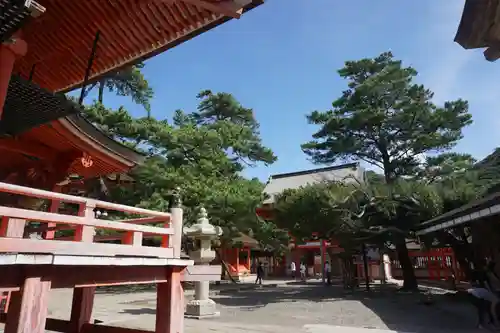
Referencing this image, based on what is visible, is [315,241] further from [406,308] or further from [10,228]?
[10,228]

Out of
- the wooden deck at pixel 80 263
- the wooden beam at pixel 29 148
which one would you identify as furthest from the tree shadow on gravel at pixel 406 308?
the wooden beam at pixel 29 148

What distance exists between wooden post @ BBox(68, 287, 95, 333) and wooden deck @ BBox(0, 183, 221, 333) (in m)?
0.02

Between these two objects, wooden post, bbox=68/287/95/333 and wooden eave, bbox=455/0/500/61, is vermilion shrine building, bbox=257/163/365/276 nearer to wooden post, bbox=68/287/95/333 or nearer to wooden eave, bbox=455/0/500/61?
wooden post, bbox=68/287/95/333

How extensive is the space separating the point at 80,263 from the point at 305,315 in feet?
31.8

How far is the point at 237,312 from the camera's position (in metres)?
12.6

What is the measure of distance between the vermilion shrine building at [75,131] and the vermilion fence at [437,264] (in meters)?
20.1

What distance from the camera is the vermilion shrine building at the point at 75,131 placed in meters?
3.54

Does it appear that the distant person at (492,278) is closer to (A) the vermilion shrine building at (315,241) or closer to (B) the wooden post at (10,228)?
(B) the wooden post at (10,228)

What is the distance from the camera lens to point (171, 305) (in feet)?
16.5

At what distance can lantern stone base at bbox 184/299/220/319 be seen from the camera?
11.2 m

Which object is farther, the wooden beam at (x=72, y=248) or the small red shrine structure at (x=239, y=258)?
the small red shrine structure at (x=239, y=258)

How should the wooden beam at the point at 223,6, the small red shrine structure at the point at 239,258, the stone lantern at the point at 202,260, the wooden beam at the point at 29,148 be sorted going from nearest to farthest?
the wooden beam at the point at 223,6, the wooden beam at the point at 29,148, the stone lantern at the point at 202,260, the small red shrine structure at the point at 239,258

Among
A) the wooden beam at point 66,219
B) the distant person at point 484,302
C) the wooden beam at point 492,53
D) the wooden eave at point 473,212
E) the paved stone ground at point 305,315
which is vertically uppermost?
the wooden beam at point 492,53

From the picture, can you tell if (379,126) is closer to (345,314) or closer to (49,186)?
(345,314)
